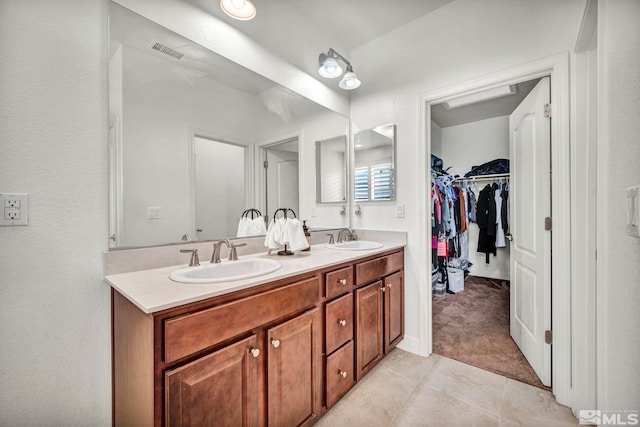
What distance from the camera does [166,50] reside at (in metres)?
1.40

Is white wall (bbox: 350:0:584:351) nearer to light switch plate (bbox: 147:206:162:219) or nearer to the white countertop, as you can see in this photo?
the white countertop

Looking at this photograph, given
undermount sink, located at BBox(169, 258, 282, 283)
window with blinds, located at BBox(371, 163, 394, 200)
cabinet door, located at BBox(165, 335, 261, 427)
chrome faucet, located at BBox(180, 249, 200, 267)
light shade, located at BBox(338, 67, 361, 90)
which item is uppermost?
light shade, located at BBox(338, 67, 361, 90)

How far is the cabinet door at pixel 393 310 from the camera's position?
192cm

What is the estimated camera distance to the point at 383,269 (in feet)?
6.18

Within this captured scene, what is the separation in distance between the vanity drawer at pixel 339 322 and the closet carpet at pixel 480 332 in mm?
1047

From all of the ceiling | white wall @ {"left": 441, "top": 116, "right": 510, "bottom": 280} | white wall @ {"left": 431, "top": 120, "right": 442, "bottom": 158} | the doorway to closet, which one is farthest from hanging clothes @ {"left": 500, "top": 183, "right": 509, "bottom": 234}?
white wall @ {"left": 431, "top": 120, "right": 442, "bottom": 158}

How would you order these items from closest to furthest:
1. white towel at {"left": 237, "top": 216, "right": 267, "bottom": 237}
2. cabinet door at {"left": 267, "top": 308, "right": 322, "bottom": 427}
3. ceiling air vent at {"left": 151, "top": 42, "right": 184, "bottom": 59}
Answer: cabinet door at {"left": 267, "top": 308, "right": 322, "bottom": 427}, ceiling air vent at {"left": 151, "top": 42, "right": 184, "bottom": 59}, white towel at {"left": 237, "top": 216, "right": 267, "bottom": 237}

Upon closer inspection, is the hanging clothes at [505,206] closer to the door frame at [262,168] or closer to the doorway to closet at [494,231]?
the doorway to closet at [494,231]

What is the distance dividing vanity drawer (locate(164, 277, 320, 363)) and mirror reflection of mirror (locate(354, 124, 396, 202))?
1.31 m

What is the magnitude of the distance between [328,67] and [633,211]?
1.93m

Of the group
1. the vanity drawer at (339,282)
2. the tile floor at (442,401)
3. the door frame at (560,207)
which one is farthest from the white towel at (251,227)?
the door frame at (560,207)

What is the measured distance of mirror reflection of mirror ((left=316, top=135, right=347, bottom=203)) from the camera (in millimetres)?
2326

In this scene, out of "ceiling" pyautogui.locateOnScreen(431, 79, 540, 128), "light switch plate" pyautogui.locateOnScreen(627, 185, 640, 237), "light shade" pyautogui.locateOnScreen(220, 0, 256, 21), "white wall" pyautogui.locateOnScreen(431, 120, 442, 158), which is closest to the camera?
"light switch plate" pyautogui.locateOnScreen(627, 185, 640, 237)

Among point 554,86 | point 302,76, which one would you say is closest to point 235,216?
point 302,76
